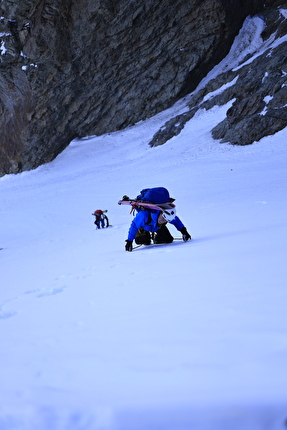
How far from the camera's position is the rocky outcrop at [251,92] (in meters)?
21.8

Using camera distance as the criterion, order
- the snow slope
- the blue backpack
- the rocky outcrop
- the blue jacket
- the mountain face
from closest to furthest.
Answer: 1. the snow slope
2. the blue backpack
3. the blue jacket
4. the rocky outcrop
5. the mountain face

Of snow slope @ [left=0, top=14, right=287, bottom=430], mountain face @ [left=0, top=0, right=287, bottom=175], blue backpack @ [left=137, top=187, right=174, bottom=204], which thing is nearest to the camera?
snow slope @ [left=0, top=14, right=287, bottom=430]

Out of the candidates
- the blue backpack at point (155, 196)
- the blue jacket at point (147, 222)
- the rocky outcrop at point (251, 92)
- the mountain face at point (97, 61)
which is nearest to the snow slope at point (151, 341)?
the blue jacket at point (147, 222)

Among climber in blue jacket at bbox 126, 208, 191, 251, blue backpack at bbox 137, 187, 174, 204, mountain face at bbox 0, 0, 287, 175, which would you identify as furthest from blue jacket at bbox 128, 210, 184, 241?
mountain face at bbox 0, 0, 287, 175

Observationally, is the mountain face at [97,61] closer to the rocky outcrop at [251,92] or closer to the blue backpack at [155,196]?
the rocky outcrop at [251,92]

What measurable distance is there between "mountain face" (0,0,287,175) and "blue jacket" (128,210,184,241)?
2976 centimetres

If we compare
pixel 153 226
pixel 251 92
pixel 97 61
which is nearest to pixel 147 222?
pixel 153 226

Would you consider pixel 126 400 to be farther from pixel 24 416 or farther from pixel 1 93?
pixel 1 93

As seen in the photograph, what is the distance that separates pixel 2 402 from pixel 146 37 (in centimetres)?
3882

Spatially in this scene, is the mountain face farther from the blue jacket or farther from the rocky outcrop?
the blue jacket

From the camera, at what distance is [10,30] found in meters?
33.7

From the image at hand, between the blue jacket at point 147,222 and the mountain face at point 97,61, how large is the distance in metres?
29.8

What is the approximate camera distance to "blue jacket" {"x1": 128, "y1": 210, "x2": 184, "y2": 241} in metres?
5.62

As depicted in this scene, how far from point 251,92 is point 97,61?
58.5ft
